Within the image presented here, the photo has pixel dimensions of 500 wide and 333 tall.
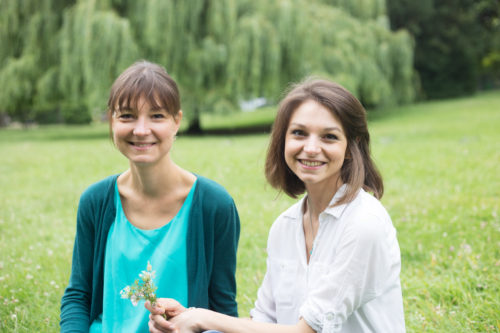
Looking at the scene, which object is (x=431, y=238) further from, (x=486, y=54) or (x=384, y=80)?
(x=486, y=54)

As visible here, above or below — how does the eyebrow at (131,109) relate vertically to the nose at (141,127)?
above

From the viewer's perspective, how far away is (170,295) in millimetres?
2430

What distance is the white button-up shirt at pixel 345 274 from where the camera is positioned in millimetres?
1883

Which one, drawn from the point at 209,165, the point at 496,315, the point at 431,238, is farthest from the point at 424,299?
the point at 209,165

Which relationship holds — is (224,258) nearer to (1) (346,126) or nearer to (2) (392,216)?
(1) (346,126)

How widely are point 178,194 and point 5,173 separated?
7904 mm

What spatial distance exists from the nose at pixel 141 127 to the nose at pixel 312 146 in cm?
76

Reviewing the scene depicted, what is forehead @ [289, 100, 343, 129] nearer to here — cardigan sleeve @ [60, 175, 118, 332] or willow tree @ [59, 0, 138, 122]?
cardigan sleeve @ [60, 175, 118, 332]

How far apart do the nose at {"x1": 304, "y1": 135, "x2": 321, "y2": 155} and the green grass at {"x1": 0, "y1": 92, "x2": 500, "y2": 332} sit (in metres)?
1.11

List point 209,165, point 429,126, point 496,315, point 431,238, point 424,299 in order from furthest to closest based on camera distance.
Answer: point 429,126 < point 209,165 < point 431,238 < point 424,299 < point 496,315

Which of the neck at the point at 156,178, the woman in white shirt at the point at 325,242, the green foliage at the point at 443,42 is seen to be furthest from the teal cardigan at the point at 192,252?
the green foliage at the point at 443,42

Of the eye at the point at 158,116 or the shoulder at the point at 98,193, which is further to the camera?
the shoulder at the point at 98,193

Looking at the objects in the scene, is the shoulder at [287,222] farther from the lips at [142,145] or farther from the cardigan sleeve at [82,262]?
the cardigan sleeve at [82,262]

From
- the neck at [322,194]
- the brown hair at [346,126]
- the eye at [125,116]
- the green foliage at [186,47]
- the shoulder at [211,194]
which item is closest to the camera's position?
the brown hair at [346,126]
